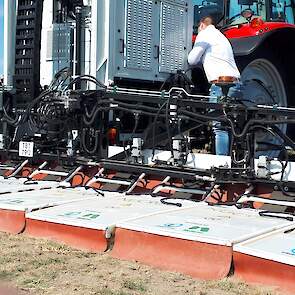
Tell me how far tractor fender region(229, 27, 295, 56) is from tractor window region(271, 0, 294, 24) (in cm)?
68

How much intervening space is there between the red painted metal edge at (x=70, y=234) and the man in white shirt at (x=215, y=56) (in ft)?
7.43

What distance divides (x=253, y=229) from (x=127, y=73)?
3159 millimetres

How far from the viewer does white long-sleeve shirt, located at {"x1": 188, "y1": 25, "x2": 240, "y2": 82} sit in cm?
639

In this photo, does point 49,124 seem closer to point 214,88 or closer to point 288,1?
point 214,88

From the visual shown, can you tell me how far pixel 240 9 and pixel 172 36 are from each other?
1.12 m

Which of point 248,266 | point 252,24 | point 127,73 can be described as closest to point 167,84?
point 127,73

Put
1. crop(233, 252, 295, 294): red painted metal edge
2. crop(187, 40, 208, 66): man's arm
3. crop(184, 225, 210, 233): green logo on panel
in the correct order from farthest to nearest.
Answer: crop(187, 40, 208, 66): man's arm, crop(184, 225, 210, 233): green logo on panel, crop(233, 252, 295, 294): red painted metal edge

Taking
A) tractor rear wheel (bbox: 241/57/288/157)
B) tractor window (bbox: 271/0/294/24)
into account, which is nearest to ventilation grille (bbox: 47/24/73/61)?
tractor rear wheel (bbox: 241/57/288/157)

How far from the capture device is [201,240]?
3754mm

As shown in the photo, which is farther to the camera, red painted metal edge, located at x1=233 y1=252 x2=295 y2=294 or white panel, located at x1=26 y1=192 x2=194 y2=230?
white panel, located at x1=26 y1=192 x2=194 y2=230

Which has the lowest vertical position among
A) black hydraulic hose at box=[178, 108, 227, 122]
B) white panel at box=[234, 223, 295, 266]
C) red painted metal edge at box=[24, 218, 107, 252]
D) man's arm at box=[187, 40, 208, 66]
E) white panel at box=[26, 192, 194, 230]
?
red painted metal edge at box=[24, 218, 107, 252]

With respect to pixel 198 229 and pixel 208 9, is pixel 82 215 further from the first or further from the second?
pixel 208 9

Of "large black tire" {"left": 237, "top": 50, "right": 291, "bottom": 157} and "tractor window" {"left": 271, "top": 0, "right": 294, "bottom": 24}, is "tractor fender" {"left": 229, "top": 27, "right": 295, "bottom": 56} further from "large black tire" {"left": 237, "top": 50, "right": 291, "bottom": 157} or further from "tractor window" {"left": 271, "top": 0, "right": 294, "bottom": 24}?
"tractor window" {"left": 271, "top": 0, "right": 294, "bottom": 24}

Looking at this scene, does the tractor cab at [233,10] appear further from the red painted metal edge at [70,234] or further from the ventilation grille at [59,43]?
the red painted metal edge at [70,234]
